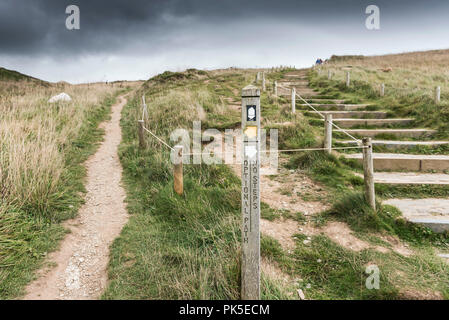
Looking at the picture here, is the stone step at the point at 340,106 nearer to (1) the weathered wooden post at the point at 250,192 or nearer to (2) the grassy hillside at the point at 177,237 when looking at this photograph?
(2) the grassy hillside at the point at 177,237

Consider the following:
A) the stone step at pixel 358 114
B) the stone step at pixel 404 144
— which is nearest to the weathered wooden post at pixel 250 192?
the stone step at pixel 404 144

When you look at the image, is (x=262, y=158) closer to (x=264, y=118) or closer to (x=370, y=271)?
(x=264, y=118)

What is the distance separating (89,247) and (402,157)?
6.56m

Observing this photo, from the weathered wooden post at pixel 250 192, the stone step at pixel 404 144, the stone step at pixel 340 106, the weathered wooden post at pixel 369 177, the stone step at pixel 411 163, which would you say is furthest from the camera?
the stone step at pixel 340 106

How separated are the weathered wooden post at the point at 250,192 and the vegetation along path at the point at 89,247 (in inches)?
72.1

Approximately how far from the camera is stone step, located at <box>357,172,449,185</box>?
547 centimetres

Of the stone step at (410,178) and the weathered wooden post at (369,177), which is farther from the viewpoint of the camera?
the stone step at (410,178)

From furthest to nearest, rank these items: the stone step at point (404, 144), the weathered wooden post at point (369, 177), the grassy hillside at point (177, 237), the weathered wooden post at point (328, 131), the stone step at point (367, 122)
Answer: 1. the stone step at point (367, 122)
2. the stone step at point (404, 144)
3. the weathered wooden post at point (328, 131)
4. the weathered wooden post at point (369, 177)
5. the grassy hillside at point (177, 237)

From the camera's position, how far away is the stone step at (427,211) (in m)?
4.16

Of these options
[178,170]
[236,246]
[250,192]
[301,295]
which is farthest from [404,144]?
[250,192]

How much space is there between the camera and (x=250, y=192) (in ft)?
8.48

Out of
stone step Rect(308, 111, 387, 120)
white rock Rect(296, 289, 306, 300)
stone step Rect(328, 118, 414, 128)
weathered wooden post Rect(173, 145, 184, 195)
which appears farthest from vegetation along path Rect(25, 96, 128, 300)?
stone step Rect(308, 111, 387, 120)

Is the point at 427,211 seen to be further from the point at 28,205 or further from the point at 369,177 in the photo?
the point at 28,205
